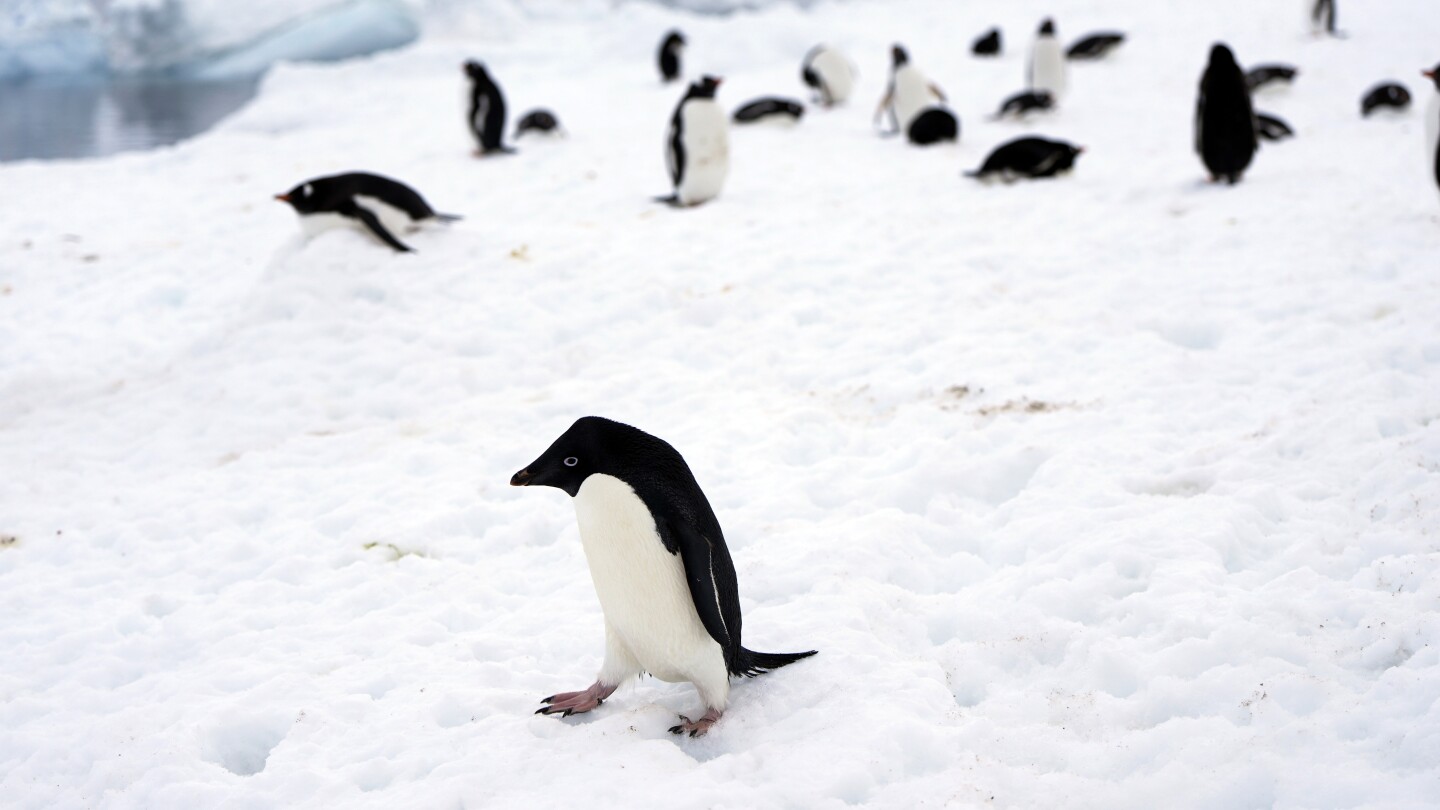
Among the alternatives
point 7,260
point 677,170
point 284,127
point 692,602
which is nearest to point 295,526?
point 692,602

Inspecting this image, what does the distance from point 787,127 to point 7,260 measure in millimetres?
6807

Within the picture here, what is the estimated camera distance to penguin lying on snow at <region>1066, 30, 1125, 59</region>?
13.0 meters

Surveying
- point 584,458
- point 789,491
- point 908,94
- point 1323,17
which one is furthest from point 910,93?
point 584,458

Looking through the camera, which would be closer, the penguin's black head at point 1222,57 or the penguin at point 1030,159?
the penguin's black head at point 1222,57

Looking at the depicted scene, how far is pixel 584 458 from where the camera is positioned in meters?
2.26

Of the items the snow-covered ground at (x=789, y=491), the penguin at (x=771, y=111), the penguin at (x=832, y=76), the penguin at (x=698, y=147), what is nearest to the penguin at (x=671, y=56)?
the penguin at (x=832, y=76)

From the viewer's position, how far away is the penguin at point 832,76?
11.9 metres

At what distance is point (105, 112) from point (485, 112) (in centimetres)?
1389

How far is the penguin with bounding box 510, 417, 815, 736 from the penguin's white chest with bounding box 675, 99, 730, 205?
5.35 m

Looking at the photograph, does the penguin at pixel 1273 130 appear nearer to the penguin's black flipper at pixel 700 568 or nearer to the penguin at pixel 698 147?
the penguin at pixel 698 147

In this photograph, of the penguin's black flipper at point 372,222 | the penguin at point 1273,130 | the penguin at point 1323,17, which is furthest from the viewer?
the penguin at point 1323,17

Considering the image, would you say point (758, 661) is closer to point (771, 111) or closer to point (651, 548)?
point (651, 548)

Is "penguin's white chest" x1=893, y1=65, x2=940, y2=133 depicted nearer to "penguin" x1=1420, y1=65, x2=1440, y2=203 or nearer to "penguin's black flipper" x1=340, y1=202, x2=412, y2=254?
"penguin" x1=1420, y1=65, x2=1440, y2=203

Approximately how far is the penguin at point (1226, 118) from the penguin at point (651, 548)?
5500mm
